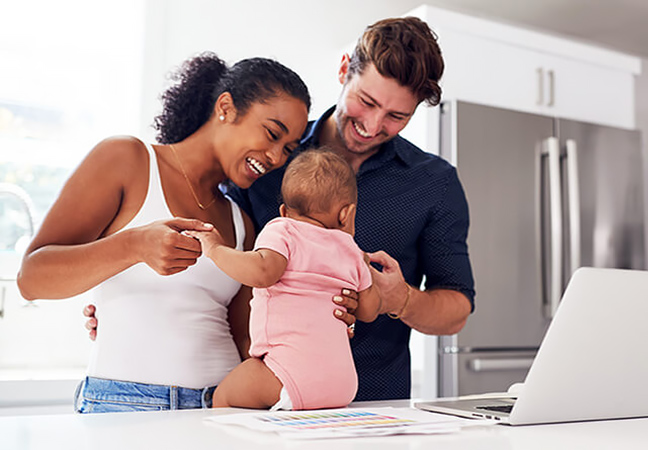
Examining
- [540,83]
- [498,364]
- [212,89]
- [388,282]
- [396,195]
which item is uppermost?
[540,83]

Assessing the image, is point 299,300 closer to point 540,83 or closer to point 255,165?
point 255,165

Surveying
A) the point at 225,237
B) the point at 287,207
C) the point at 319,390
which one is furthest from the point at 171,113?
the point at 319,390

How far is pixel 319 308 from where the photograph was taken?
1.11 m

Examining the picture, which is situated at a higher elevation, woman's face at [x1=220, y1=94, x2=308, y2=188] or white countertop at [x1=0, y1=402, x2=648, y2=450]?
woman's face at [x1=220, y1=94, x2=308, y2=188]

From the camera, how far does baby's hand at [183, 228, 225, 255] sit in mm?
1127

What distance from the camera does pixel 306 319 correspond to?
1.09m

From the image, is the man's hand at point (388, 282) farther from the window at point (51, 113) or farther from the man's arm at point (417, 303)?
the window at point (51, 113)

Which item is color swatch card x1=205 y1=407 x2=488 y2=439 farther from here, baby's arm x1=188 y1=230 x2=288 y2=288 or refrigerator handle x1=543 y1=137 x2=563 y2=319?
refrigerator handle x1=543 y1=137 x2=563 y2=319

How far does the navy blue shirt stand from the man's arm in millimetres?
62

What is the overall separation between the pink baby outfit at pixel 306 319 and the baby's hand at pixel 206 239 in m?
0.07

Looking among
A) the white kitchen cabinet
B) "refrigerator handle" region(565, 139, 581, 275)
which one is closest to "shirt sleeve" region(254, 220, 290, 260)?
the white kitchen cabinet

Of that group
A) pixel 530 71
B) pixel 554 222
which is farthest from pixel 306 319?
pixel 530 71

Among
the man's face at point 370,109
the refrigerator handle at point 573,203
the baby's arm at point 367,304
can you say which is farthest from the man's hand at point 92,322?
the refrigerator handle at point 573,203

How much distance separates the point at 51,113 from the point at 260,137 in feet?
5.07
